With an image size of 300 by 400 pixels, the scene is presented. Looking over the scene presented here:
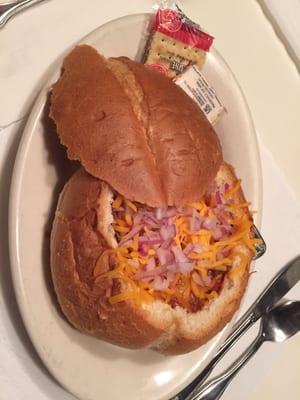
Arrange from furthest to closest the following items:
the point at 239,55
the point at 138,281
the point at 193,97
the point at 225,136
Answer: the point at 239,55
the point at 225,136
the point at 193,97
the point at 138,281

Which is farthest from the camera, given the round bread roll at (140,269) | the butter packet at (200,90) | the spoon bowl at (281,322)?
the spoon bowl at (281,322)

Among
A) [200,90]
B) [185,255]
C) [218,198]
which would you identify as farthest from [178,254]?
[200,90]

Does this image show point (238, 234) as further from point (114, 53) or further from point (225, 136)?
point (114, 53)

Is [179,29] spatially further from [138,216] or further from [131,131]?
[138,216]

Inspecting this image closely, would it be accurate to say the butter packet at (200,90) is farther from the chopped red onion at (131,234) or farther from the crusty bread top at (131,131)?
the chopped red onion at (131,234)

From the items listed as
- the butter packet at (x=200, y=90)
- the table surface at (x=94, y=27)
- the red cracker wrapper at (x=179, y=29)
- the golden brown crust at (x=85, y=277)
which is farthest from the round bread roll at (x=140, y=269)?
the red cracker wrapper at (x=179, y=29)

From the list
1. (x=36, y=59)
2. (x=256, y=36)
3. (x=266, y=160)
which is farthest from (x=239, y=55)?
(x=36, y=59)

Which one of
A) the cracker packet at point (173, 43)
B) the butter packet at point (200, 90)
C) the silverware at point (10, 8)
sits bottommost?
the butter packet at point (200, 90)
